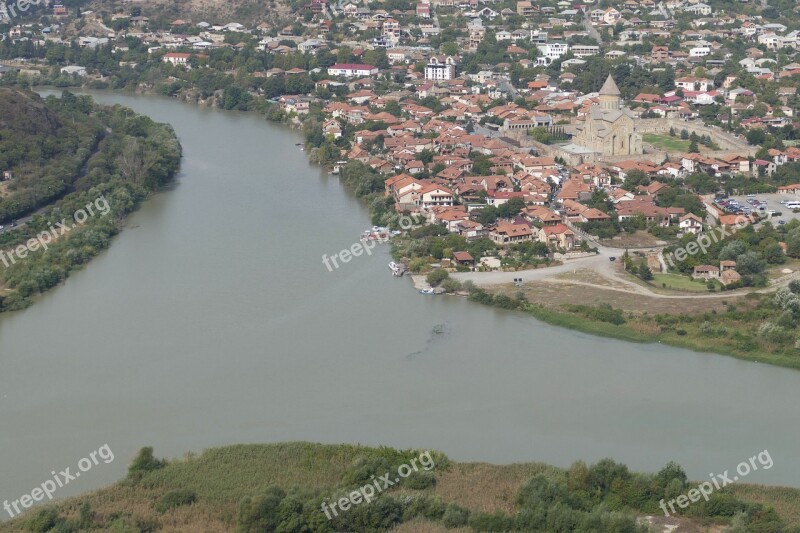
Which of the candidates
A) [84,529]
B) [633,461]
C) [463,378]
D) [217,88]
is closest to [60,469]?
[84,529]

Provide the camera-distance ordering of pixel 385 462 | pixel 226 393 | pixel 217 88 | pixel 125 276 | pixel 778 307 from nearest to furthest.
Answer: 1. pixel 385 462
2. pixel 226 393
3. pixel 778 307
4. pixel 125 276
5. pixel 217 88

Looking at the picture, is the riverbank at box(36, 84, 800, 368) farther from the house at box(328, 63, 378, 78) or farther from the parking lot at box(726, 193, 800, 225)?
the house at box(328, 63, 378, 78)

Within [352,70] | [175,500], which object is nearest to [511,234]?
[175,500]

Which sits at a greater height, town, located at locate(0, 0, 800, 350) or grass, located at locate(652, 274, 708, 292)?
town, located at locate(0, 0, 800, 350)

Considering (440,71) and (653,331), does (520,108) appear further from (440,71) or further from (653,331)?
(653,331)

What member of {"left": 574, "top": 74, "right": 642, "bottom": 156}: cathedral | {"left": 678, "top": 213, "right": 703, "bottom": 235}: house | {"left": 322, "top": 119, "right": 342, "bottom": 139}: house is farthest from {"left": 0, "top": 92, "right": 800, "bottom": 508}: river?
{"left": 322, "top": 119, "right": 342, "bottom": 139}: house

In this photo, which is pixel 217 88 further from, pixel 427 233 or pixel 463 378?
pixel 463 378
